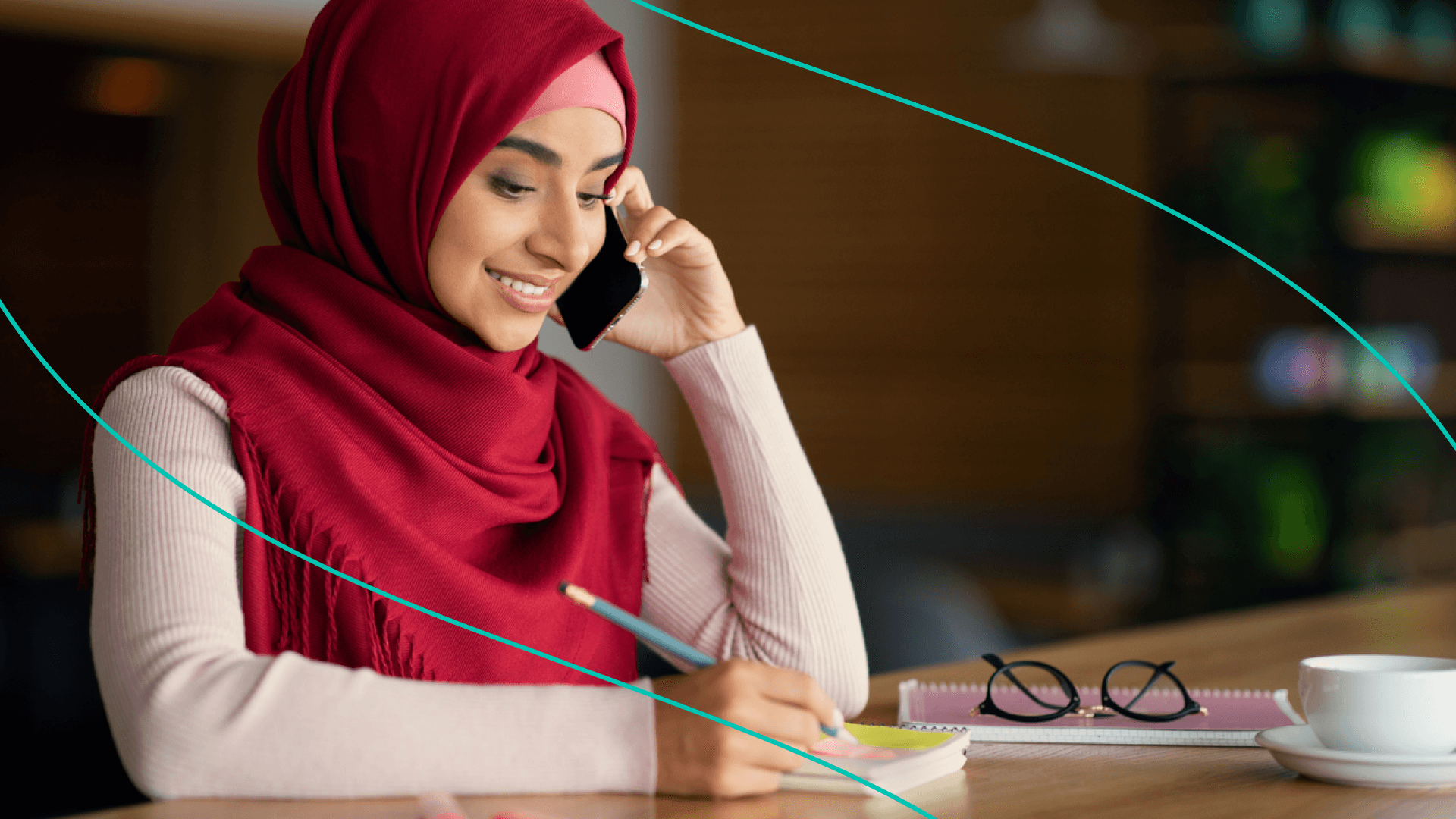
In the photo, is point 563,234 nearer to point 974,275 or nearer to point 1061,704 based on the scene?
point 1061,704

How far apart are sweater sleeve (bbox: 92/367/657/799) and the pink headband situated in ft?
0.71

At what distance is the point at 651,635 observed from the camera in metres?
0.65

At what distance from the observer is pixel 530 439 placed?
869 mm

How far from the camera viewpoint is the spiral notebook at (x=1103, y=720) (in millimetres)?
827

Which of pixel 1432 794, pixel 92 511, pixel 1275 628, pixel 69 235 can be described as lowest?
pixel 1275 628

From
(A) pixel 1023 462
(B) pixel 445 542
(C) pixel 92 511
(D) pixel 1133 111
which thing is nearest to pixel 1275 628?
(A) pixel 1023 462

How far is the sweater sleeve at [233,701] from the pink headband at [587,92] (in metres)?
0.22

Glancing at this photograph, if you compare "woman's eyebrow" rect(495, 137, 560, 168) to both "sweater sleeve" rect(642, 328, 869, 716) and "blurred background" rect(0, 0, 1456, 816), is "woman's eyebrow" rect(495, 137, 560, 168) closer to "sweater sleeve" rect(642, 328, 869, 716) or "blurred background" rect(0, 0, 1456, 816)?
"blurred background" rect(0, 0, 1456, 816)

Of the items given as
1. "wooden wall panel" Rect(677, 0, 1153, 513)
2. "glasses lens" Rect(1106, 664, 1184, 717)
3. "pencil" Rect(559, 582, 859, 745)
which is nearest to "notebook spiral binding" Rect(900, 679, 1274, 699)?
"glasses lens" Rect(1106, 664, 1184, 717)

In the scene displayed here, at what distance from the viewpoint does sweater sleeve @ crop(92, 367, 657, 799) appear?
63cm

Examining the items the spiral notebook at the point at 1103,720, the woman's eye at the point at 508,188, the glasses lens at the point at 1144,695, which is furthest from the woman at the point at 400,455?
the glasses lens at the point at 1144,695

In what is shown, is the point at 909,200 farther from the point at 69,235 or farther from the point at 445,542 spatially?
the point at 69,235

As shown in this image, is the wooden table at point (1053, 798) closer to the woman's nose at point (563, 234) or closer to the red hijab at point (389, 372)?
the red hijab at point (389, 372)

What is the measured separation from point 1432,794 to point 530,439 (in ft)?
1.76
